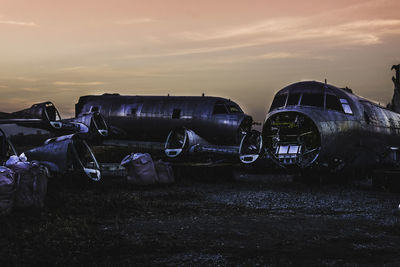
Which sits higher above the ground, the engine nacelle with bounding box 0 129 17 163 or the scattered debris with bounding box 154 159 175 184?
the engine nacelle with bounding box 0 129 17 163

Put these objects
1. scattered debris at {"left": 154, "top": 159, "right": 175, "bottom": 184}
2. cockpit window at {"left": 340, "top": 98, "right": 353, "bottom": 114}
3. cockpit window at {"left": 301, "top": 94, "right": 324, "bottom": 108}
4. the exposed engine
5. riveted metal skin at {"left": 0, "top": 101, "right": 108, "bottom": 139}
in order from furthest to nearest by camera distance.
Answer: riveted metal skin at {"left": 0, "top": 101, "right": 108, "bottom": 139}
scattered debris at {"left": 154, "top": 159, "right": 175, "bottom": 184}
cockpit window at {"left": 340, "top": 98, "right": 353, "bottom": 114}
cockpit window at {"left": 301, "top": 94, "right": 324, "bottom": 108}
the exposed engine

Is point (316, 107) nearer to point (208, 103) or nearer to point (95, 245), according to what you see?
point (208, 103)

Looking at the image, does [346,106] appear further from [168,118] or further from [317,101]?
[168,118]

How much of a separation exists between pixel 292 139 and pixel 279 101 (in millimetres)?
1994

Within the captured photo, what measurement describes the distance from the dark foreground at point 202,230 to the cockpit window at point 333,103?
365cm

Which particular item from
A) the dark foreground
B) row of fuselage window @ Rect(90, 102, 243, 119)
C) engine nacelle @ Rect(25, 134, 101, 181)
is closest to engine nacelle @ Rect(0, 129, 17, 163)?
engine nacelle @ Rect(25, 134, 101, 181)

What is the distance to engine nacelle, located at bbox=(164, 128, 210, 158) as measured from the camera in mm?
20500

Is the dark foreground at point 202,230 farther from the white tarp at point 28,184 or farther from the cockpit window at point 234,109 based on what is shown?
the cockpit window at point 234,109

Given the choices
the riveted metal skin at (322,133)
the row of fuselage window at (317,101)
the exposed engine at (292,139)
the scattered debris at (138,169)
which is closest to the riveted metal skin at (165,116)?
the riveted metal skin at (322,133)

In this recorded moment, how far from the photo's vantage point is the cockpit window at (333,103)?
1739cm

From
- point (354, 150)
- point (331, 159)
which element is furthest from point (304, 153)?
point (354, 150)

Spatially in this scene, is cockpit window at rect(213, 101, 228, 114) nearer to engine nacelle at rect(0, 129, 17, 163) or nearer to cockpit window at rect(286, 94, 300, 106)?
cockpit window at rect(286, 94, 300, 106)

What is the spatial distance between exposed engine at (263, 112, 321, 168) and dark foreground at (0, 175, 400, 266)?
158cm

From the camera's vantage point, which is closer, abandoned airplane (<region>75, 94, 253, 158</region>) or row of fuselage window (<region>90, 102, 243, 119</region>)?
abandoned airplane (<region>75, 94, 253, 158</region>)
